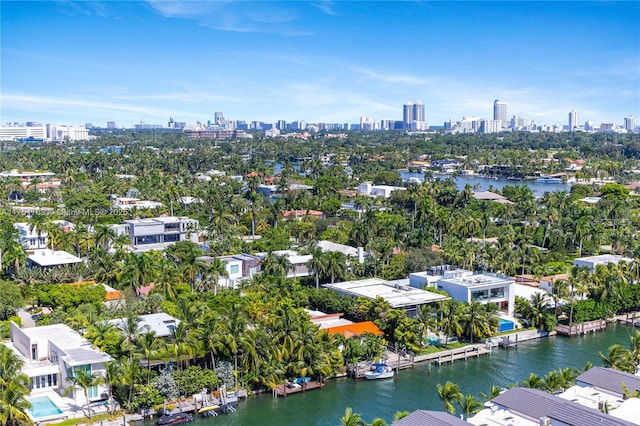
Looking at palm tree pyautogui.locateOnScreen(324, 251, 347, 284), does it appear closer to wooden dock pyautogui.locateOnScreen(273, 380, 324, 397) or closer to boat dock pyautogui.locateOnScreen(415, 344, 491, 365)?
boat dock pyautogui.locateOnScreen(415, 344, 491, 365)

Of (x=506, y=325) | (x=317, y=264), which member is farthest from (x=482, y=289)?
(x=317, y=264)

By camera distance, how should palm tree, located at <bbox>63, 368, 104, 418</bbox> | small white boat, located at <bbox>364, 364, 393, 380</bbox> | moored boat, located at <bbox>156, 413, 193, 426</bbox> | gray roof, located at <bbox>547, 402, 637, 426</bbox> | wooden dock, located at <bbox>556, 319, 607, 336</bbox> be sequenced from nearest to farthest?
1. gray roof, located at <bbox>547, 402, 637, 426</bbox>
2. moored boat, located at <bbox>156, 413, 193, 426</bbox>
3. palm tree, located at <bbox>63, 368, 104, 418</bbox>
4. small white boat, located at <bbox>364, 364, 393, 380</bbox>
5. wooden dock, located at <bbox>556, 319, 607, 336</bbox>

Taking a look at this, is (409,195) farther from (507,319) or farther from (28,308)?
(28,308)

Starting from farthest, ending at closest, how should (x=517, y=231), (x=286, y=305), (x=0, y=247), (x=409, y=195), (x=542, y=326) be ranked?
1. (x=409, y=195)
2. (x=517, y=231)
3. (x=0, y=247)
4. (x=542, y=326)
5. (x=286, y=305)

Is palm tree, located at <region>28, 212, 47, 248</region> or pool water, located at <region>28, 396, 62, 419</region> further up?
palm tree, located at <region>28, 212, 47, 248</region>

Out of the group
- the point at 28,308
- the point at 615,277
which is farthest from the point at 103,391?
the point at 615,277

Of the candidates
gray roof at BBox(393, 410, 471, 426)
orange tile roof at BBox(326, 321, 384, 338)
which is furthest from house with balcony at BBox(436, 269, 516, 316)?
gray roof at BBox(393, 410, 471, 426)

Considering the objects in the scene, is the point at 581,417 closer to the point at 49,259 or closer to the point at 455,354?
the point at 455,354

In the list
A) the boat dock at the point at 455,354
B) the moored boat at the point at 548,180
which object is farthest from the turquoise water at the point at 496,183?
the boat dock at the point at 455,354
